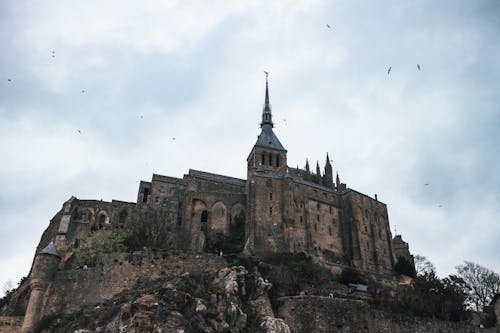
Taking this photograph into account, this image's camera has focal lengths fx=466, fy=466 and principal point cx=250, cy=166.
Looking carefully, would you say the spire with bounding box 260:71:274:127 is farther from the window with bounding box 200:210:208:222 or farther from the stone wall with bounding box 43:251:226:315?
the stone wall with bounding box 43:251:226:315

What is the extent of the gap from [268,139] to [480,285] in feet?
135

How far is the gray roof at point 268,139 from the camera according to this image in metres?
81.4

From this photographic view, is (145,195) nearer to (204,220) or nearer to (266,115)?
(204,220)

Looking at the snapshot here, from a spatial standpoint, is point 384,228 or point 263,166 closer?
point 384,228

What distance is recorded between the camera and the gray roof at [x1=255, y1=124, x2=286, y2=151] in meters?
81.4

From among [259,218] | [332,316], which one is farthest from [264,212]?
[332,316]

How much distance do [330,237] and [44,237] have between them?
38.5m

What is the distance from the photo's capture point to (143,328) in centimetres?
2612

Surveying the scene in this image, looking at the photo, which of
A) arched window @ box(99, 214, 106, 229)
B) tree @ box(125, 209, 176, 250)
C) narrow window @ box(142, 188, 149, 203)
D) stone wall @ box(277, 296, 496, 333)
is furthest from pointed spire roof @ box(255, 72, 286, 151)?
stone wall @ box(277, 296, 496, 333)

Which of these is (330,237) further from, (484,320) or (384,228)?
(484,320)

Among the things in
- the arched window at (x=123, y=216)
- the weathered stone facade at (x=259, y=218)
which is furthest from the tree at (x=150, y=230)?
the arched window at (x=123, y=216)

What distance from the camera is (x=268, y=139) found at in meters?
84.2

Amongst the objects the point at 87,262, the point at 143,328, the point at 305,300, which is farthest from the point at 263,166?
the point at 143,328

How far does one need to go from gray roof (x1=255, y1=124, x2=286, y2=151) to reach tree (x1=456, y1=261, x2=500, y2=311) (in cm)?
3518
